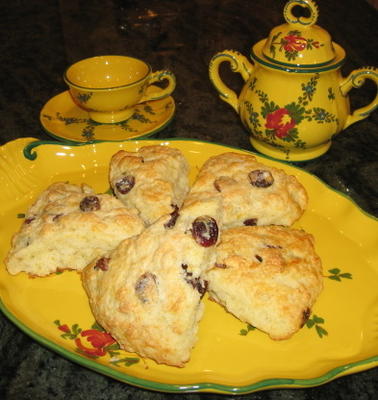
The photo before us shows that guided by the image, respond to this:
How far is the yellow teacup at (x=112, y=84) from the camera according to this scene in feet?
7.94

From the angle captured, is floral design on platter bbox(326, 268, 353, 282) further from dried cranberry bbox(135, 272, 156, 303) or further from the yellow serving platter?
dried cranberry bbox(135, 272, 156, 303)

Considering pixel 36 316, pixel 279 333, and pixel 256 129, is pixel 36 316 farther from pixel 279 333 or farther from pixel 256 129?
pixel 256 129

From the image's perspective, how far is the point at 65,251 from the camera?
1.58 meters

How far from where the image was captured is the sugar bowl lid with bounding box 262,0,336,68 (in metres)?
A: 1.91

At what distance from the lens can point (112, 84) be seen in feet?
9.03

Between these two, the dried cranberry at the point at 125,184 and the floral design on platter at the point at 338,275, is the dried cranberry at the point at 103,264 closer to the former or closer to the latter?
the dried cranberry at the point at 125,184

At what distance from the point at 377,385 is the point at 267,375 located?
1.20 feet

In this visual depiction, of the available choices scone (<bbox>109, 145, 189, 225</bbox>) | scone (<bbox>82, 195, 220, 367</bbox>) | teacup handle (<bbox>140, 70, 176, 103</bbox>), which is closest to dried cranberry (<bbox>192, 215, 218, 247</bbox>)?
scone (<bbox>82, 195, 220, 367</bbox>)

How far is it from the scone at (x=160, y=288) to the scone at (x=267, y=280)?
3.2 inches

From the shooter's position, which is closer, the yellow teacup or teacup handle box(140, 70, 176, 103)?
the yellow teacup

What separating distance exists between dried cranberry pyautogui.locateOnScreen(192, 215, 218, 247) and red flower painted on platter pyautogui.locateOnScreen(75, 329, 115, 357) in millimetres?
458

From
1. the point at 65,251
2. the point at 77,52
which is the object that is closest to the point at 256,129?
the point at 65,251

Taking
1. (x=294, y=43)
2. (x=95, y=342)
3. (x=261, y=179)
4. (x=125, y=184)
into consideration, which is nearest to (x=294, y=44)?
(x=294, y=43)

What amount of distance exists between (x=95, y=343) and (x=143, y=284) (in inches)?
10.8
